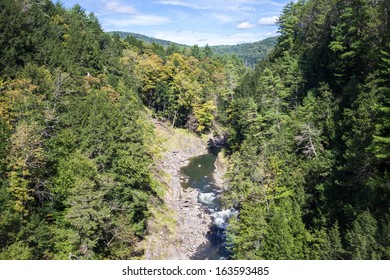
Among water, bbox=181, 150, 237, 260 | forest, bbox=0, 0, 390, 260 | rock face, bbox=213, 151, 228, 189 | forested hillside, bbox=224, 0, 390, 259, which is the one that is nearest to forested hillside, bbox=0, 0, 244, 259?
forest, bbox=0, 0, 390, 260

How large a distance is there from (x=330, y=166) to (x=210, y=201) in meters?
25.3

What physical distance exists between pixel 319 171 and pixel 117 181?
20725 millimetres

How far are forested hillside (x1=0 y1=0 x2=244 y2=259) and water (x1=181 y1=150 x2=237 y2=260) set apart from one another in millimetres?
8350

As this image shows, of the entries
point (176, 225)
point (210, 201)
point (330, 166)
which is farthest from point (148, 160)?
point (330, 166)

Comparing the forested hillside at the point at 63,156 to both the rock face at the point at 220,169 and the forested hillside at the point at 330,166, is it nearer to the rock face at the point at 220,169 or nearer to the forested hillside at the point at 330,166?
the forested hillside at the point at 330,166

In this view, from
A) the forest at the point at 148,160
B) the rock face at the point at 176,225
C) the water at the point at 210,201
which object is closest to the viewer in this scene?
the forest at the point at 148,160

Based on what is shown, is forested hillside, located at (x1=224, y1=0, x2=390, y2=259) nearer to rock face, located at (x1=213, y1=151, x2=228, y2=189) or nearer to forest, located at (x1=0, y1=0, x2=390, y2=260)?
forest, located at (x1=0, y1=0, x2=390, y2=260)

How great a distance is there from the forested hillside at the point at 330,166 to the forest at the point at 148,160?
0.12 m

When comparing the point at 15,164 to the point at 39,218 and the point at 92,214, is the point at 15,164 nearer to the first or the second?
the point at 39,218

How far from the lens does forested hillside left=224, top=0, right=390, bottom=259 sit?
23.0 meters

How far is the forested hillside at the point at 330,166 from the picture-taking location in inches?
906

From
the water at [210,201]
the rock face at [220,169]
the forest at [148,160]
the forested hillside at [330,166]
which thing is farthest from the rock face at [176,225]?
the forested hillside at [330,166]

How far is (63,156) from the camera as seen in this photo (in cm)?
3033

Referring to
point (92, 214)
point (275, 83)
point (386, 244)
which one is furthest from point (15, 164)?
point (275, 83)
